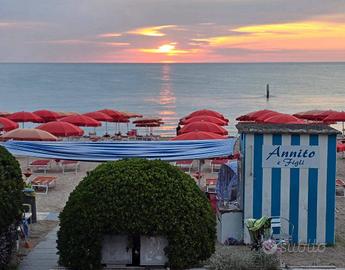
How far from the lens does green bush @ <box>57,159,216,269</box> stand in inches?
281

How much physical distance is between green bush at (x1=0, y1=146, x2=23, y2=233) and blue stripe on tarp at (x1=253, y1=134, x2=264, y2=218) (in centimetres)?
365

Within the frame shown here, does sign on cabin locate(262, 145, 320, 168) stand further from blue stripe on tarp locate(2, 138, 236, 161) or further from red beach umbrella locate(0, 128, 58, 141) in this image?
red beach umbrella locate(0, 128, 58, 141)

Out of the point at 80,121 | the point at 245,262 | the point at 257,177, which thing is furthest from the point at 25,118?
the point at 245,262

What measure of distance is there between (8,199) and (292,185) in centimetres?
442

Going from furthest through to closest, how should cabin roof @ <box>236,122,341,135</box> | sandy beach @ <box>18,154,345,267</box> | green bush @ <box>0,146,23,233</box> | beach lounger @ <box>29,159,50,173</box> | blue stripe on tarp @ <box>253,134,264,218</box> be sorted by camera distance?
beach lounger @ <box>29,159,50,173</box>, blue stripe on tarp @ <box>253,134,264,218</box>, cabin roof @ <box>236,122,341,135</box>, sandy beach @ <box>18,154,345,267</box>, green bush @ <box>0,146,23,233</box>

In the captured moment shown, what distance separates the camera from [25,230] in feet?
32.3

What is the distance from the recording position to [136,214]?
23.4 ft

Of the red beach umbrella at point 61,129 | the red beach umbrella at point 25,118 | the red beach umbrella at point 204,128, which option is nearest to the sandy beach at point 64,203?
the red beach umbrella at point 61,129

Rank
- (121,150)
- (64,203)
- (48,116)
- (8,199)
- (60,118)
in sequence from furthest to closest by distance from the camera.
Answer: (48,116) → (60,118) → (64,203) → (121,150) → (8,199)

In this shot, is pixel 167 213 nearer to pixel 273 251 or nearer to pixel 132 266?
pixel 132 266

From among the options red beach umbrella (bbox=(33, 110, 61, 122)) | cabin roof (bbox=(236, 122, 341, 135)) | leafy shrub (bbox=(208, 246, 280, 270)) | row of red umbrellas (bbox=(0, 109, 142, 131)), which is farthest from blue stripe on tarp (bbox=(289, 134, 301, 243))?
red beach umbrella (bbox=(33, 110, 61, 122))

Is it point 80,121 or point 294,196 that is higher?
point 80,121

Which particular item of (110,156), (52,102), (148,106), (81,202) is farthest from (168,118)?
(81,202)

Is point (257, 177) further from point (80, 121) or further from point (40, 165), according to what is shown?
point (80, 121)
